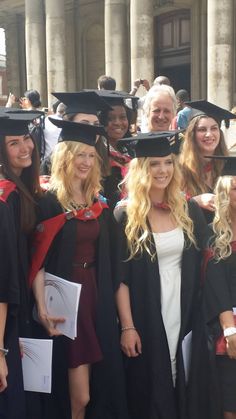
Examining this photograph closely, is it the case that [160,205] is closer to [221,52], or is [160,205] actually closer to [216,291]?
[216,291]

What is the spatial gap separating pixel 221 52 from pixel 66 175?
38.8 feet

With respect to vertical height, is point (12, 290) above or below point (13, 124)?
below

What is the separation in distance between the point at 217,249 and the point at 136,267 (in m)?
0.54

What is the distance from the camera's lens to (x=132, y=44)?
16672 millimetres

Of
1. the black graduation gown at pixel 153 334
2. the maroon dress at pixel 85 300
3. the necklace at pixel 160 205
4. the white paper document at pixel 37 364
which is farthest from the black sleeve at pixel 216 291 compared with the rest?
the white paper document at pixel 37 364

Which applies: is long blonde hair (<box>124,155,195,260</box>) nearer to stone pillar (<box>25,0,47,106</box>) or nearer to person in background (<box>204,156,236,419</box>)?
person in background (<box>204,156,236,419</box>)

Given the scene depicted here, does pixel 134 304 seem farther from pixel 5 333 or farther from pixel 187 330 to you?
pixel 5 333

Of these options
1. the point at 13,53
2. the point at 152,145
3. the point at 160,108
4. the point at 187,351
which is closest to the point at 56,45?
the point at 13,53

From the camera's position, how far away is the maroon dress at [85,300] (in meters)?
3.56

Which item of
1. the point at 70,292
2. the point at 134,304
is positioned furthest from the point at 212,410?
the point at 70,292

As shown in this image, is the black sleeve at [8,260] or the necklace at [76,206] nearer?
the black sleeve at [8,260]

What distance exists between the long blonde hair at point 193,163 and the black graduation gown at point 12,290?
1.51 meters

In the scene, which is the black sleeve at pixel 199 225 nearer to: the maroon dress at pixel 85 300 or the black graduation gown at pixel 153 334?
the black graduation gown at pixel 153 334

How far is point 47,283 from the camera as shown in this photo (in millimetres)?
3580
